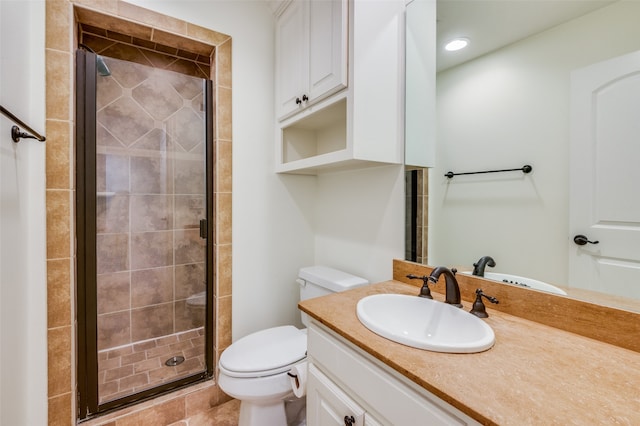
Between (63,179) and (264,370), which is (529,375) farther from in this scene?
(63,179)

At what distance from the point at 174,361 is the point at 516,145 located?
2.19 metres

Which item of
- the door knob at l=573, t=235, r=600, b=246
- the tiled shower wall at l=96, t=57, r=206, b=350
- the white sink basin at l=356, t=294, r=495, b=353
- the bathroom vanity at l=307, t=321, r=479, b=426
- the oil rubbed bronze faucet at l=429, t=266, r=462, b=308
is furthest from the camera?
the tiled shower wall at l=96, t=57, r=206, b=350

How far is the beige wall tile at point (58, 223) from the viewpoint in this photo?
1.19m

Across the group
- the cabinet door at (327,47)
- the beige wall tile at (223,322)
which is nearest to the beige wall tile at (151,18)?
the cabinet door at (327,47)

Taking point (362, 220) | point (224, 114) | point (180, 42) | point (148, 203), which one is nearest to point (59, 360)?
point (148, 203)

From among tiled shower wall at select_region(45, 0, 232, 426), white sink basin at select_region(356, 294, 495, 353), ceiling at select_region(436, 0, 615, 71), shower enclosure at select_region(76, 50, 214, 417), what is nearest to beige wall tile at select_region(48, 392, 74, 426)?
tiled shower wall at select_region(45, 0, 232, 426)

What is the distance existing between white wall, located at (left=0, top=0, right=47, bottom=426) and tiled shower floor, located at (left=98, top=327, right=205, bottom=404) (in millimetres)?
340

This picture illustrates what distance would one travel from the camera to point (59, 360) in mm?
1209

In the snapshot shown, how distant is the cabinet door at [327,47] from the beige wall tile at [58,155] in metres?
1.13

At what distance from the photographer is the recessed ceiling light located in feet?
3.75

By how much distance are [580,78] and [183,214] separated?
6.59 feet

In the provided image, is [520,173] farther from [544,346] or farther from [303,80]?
[303,80]

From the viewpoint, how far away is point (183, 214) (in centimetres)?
181

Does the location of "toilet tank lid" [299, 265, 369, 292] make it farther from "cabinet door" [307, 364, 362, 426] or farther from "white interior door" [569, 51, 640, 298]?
"white interior door" [569, 51, 640, 298]
